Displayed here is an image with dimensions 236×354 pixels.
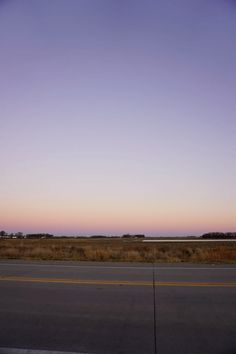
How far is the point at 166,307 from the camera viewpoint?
28.0 feet

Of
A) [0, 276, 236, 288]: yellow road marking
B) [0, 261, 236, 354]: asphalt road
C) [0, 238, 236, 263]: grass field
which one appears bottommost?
[0, 261, 236, 354]: asphalt road

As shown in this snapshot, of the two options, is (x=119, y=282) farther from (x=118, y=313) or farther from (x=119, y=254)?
(x=119, y=254)

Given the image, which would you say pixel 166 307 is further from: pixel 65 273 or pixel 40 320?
pixel 65 273

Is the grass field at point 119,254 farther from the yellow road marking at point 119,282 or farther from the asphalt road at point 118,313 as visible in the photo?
the yellow road marking at point 119,282

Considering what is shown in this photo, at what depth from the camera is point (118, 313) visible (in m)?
8.05

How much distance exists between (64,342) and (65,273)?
7508mm

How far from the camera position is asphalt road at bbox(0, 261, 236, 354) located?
6254 mm

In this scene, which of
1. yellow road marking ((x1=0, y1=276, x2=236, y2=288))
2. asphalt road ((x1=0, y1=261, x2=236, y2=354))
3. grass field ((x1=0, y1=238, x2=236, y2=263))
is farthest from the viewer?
grass field ((x1=0, y1=238, x2=236, y2=263))

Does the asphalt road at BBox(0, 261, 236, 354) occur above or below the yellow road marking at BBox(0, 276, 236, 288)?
below

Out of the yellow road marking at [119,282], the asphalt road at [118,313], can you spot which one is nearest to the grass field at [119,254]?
the asphalt road at [118,313]

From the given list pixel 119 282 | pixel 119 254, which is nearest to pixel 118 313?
pixel 119 282

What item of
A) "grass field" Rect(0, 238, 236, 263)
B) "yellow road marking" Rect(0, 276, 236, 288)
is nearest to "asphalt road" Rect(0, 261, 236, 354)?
"yellow road marking" Rect(0, 276, 236, 288)

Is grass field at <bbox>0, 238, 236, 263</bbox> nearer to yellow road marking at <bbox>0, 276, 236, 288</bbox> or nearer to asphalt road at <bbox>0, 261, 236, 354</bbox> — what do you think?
asphalt road at <bbox>0, 261, 236, 354</bbox>

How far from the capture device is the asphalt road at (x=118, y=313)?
6254mm
